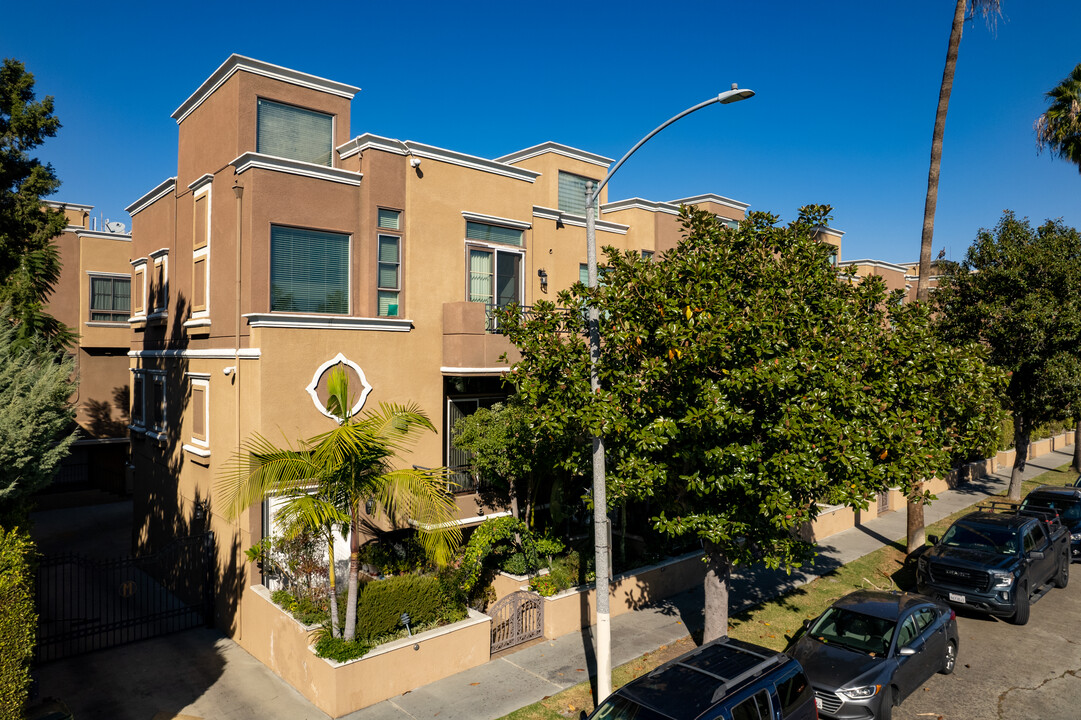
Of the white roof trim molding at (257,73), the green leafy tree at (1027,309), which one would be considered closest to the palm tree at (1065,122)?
the green leafy tree at (1027,309)

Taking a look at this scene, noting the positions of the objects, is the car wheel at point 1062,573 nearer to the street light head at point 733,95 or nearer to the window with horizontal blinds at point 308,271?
the street light head at point 733,95

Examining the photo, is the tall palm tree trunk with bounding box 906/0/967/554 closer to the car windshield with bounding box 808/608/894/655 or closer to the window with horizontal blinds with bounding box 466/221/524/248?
the car windshield with bounding box 808/608/894/655

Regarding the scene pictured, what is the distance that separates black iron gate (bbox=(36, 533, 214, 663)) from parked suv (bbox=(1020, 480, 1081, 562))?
869 inches

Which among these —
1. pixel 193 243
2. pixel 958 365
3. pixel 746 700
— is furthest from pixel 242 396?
pixel 958 365

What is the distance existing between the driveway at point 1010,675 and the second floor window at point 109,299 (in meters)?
27.9

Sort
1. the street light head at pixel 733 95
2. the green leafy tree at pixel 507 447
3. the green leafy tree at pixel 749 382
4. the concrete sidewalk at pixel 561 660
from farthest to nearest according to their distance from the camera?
the green leafy tree at pixel 507 447, the concrete sidewalk at pixel 561 660, the green leafy tree at pixel 749 382, the street light head at pixel 733 95

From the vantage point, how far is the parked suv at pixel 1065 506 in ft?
60.6

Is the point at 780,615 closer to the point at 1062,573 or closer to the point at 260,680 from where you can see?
the point at 1062,573

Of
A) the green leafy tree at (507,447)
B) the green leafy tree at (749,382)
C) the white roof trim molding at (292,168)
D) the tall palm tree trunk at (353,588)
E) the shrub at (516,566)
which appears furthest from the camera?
the shrub at (516,566)

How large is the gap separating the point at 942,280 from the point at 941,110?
21.2 ft

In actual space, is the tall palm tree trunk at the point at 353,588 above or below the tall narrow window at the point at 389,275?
below

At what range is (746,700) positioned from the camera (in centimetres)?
758

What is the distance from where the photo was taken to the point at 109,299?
25625mm

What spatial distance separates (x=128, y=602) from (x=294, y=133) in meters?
11.5
